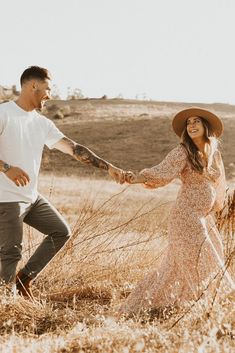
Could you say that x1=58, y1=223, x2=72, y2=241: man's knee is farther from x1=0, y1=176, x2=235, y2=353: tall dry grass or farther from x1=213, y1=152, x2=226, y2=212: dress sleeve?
x1=213, y1=152, x2=226, y2=212: dress sleeve

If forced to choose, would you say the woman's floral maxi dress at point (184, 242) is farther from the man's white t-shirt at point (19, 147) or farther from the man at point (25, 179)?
the man's white t-shirt at point (19, 147)

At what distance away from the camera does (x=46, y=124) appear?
16.1ft

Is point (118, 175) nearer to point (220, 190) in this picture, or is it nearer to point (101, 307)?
point (220, 190)

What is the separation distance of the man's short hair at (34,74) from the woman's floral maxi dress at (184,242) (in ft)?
3.74

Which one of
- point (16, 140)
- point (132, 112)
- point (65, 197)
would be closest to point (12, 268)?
point (16, 140)

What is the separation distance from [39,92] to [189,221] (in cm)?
155

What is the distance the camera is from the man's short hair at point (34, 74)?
4.90 m

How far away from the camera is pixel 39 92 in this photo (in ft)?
16.0

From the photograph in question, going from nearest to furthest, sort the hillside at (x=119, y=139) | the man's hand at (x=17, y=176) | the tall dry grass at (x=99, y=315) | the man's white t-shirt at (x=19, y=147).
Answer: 1. the tall dry grass at (x=99, y=315)
2. the man's hand at (x=17, y=176)
3. the man's white t-shirt at (x=19, y=147)
4. the hillside at (x=119, y=139)

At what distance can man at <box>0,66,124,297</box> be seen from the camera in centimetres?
459

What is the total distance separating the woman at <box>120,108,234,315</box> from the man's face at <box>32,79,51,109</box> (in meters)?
1.02

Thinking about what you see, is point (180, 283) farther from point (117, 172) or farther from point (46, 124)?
point (46, 124)

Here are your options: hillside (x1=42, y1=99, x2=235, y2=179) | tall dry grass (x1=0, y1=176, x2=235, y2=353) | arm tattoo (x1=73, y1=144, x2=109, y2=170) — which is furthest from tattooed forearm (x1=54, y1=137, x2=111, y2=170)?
hillside (x1=42, y1=99, x2=235, y2=179)

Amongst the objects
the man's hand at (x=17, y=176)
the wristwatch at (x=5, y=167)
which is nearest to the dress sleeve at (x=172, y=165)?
the man's hand at (x=17, y=176)
